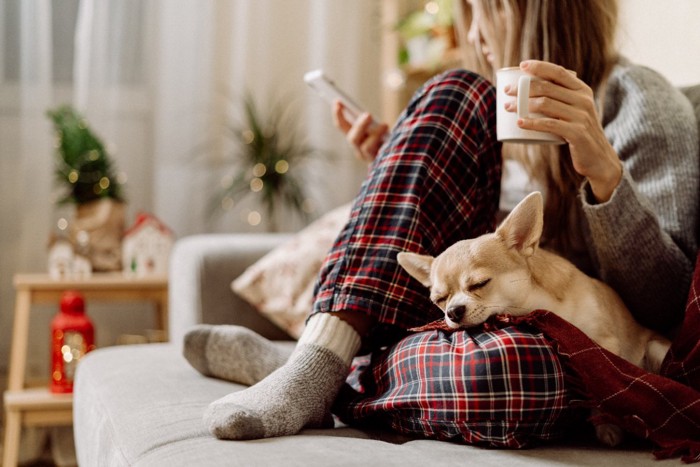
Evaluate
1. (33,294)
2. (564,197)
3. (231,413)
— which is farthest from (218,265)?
(231,413)

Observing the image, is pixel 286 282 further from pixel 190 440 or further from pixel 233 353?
pixel 190 440

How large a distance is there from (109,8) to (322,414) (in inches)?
80.1

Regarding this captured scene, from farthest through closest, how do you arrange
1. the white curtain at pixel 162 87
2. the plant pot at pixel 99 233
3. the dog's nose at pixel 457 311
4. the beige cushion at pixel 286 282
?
the white curtain at pixel 162 87 < the plant pot at pixel 99 233 < the beige cushion at pixel 286 282 < the dog's nose at pixel 457 311

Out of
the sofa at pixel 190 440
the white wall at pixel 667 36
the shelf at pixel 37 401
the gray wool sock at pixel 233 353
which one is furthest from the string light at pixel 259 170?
the gray wool sock at pixel 233 353

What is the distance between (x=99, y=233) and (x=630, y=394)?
1.80 metres

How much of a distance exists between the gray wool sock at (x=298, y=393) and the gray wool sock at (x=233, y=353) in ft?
0.68

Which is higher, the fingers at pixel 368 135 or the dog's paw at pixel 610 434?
the fingers at pixel 368 135

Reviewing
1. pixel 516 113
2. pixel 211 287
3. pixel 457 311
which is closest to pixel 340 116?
pixel 211 287

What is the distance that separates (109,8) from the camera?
2.58 meters

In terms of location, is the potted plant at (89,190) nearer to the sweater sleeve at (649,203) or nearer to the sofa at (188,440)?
the sofa at (188,440)

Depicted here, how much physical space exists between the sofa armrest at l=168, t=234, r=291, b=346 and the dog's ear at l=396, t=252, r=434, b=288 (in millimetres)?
942

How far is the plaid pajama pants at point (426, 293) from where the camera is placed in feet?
2.72

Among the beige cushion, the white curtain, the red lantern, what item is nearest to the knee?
the beige cushion

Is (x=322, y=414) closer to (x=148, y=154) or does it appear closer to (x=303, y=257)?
(x=303, y=257)
